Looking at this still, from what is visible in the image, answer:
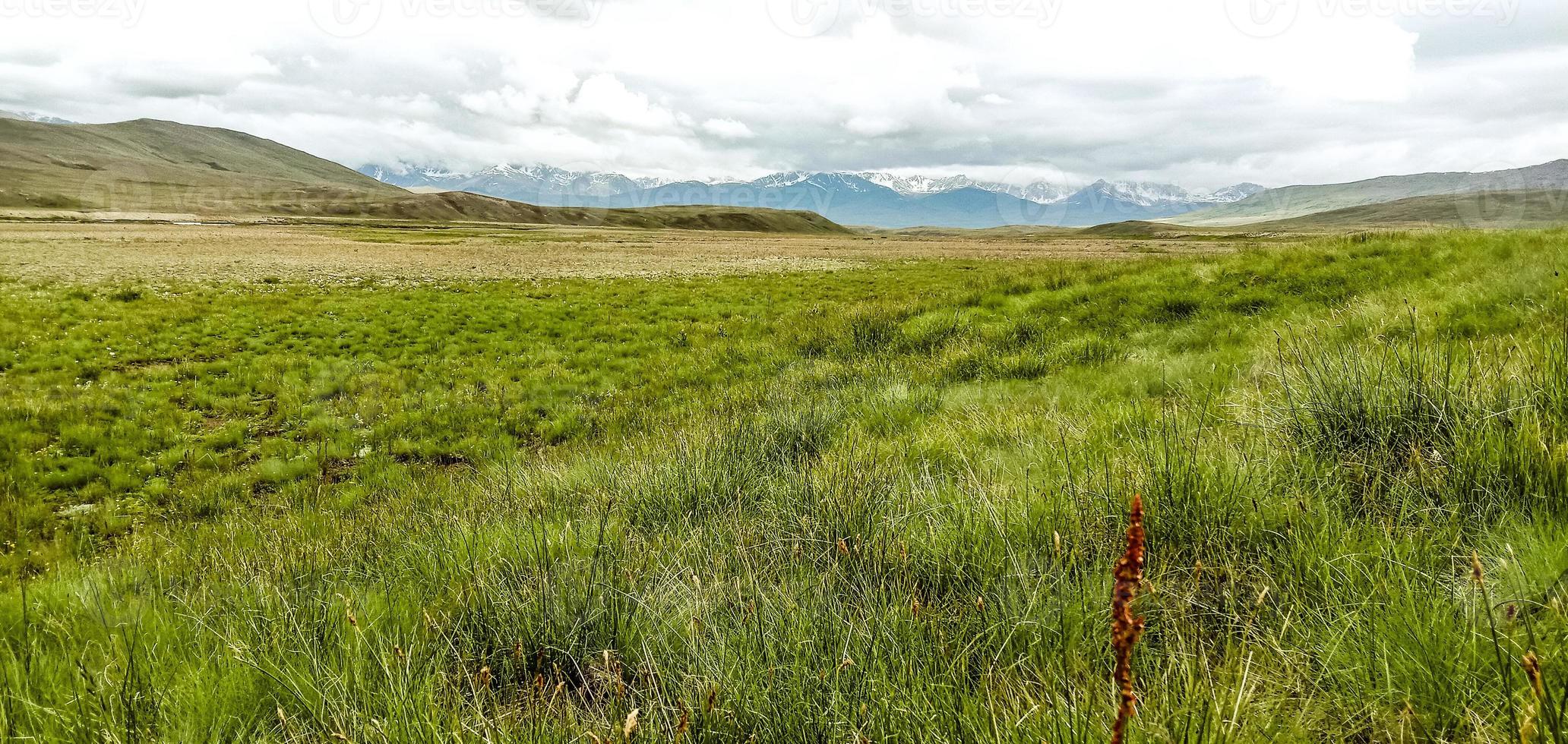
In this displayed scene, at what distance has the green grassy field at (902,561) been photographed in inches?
80.8

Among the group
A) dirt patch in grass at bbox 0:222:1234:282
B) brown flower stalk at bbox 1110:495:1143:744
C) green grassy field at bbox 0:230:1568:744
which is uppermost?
dirt patch in grass at bbox 0:222:1234:282

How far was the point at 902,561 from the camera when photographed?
321cm

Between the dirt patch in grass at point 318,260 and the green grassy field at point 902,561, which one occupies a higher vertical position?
the dirt patch in grass at point 318,260

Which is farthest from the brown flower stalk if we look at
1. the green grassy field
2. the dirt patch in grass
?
the dirt patch in grass

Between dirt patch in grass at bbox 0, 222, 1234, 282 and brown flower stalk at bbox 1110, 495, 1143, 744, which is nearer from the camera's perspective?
brown flower stalk at bbox 1110, 495, 1143, 744

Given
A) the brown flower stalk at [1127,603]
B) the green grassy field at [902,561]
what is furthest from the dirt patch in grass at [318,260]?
the brown flower stalk at [1127,603]

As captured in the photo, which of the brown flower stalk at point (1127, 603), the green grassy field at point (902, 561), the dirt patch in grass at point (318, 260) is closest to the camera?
the brown flower stalk at point (1127, 603)

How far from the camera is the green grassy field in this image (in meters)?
2.05

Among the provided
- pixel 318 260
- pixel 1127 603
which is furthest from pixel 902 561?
pixel 318 260

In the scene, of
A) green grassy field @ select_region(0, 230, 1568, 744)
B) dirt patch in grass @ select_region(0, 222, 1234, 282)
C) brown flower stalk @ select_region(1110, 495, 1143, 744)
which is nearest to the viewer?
brown flower stalk @ select_region(1110, 495, 1143, 744)

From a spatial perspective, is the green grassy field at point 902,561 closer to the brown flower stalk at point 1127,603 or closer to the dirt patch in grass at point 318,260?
the brown flower stalk at point 1127,603

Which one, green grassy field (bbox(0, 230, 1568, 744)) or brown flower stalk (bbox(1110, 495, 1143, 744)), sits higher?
brown flower stalk (bbox(1110, 495, 1143, 744))

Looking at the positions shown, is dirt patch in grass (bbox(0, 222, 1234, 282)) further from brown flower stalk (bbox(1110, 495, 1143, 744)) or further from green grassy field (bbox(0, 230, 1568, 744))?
brown flower stalk (bbox(1110, 495, 1143, 744))

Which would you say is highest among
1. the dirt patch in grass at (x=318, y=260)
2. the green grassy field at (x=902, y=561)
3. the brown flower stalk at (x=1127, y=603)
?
the dirt patch in grass at (x=318, y=260)
